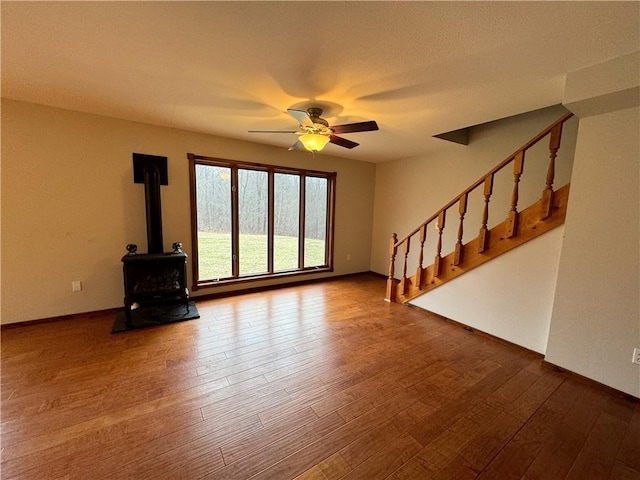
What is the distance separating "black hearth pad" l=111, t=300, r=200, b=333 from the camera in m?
2.78

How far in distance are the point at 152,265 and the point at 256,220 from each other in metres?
1.57

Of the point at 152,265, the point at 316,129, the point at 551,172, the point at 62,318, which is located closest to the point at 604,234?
the point at 551,172

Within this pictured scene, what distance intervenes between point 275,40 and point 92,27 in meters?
1.04

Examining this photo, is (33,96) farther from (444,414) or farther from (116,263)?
(444,414)

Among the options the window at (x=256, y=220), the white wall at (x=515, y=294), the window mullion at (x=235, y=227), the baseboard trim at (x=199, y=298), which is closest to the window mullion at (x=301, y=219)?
the window at (x=256, y=220)

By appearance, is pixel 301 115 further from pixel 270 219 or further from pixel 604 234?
pixel 604 234

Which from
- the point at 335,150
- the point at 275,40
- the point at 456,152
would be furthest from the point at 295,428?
the point at 456,152

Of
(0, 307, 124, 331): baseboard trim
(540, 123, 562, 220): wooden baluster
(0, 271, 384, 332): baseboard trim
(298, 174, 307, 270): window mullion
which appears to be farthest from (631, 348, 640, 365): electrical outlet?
(0, 307, 124, 331): baseboard trim

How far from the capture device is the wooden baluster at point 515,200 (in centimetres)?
243

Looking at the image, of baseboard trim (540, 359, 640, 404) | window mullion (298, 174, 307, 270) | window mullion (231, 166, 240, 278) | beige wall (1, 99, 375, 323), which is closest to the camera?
baseboard trim (540, 359, 640, 404)

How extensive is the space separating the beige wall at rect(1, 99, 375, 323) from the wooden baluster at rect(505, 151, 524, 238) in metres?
3.62

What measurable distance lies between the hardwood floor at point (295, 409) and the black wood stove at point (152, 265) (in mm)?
461

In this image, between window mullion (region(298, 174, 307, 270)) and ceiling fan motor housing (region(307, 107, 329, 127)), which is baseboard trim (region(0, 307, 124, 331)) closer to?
window mullion (region(298, 174, 307, 270))

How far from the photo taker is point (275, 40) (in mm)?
1552
